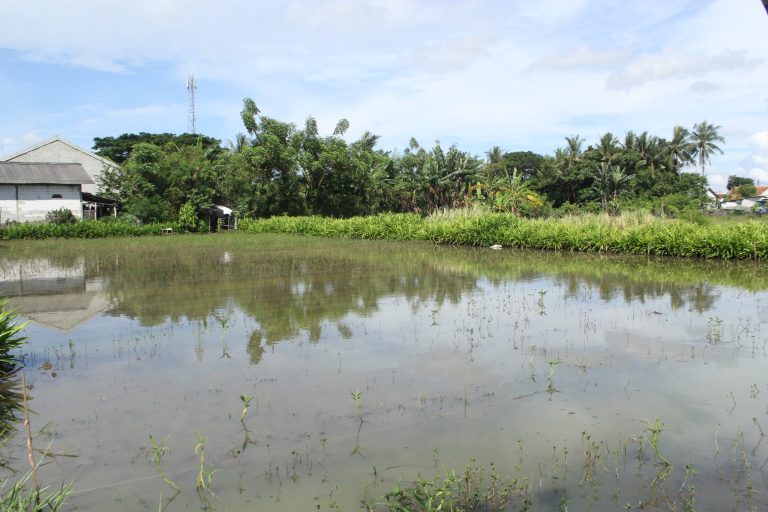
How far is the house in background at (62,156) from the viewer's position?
35.6 metres

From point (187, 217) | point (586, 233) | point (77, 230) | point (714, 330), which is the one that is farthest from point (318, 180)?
point (714, 330)

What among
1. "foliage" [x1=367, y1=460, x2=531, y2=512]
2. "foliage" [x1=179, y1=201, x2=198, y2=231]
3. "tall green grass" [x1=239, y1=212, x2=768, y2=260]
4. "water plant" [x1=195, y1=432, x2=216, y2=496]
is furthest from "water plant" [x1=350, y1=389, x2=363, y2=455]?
"foliage" [x1=179, y1=201, x2=198, y2=231]

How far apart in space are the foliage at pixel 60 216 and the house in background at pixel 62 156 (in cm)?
586

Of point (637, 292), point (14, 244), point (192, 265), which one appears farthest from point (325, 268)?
point (14, 244)

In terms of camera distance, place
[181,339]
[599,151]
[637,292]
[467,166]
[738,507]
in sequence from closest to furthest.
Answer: [738,507], [181,339], [637,292], [467,166], [599,151]

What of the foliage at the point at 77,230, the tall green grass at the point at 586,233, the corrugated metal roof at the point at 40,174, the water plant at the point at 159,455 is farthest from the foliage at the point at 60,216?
the water plant at the point at 159,455

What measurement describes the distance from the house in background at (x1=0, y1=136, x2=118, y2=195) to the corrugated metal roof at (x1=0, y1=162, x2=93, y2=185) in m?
3.71

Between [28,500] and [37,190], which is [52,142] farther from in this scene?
[28,500]

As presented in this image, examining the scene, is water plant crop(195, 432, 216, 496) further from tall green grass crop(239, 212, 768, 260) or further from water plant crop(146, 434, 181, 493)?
tall green grass crop(239, 212, 768, 260)

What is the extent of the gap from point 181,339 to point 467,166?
29.3 metres

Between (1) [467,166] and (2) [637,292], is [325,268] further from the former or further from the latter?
(1) [467,166]

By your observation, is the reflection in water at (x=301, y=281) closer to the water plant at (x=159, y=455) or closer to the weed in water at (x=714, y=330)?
the weed in water at (x=714, y=330)

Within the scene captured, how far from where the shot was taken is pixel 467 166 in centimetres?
3494

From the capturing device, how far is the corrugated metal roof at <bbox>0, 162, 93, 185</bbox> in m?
30.1
